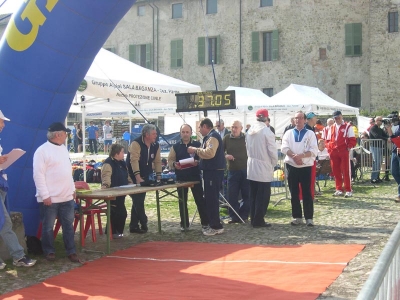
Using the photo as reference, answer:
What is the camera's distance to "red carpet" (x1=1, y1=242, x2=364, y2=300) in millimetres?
6035

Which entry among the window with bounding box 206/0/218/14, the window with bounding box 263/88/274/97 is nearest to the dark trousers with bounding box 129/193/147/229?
the window with bounding box 263/88/274/97

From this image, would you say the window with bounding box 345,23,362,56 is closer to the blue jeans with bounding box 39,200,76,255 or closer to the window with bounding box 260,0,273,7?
the window with bounding box 260,0,273,7

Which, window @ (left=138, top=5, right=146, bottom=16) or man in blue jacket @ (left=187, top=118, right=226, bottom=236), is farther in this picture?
window @ (left=138, top=5, right=146, bottom=16)

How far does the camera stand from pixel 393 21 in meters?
37.8

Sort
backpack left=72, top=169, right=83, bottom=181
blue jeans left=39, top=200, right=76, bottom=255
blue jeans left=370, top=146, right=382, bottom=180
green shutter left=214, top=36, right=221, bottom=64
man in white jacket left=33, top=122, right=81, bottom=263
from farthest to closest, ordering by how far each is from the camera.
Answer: green shutter left=214, top=36, right=221, bottom=64 < backpack left=72, top=169, right=83, bottom=181 < blue jeans left=370, top=146, right=382, bottom=180 < blue jeans left=39, top=200, right=76, bottom=255 < man in white jacket left=33, top=122, right=81, bottom=263

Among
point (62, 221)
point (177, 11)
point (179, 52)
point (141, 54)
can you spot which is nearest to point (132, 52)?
point (141, 54)

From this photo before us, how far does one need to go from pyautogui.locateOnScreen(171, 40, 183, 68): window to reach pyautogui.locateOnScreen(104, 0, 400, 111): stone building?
2.9 inches

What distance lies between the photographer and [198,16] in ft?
144

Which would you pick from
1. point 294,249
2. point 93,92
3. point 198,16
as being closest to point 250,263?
point 294,249

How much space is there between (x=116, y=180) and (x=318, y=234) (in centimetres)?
319

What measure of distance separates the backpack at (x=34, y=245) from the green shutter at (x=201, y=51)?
3634 cm

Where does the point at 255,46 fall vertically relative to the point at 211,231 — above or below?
above

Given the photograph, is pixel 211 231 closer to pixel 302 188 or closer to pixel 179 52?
pixel 302 188

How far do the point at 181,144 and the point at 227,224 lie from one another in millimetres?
1693
